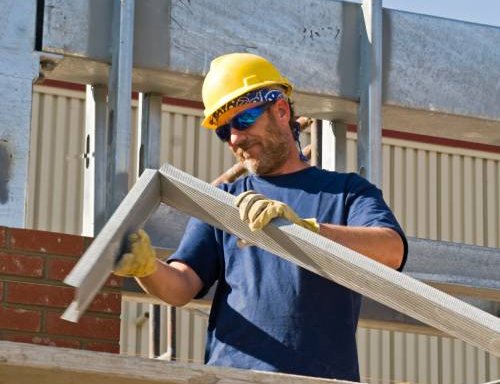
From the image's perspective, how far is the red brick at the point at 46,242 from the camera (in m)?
5.30

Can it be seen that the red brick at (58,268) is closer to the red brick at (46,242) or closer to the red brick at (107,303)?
the red brick at (46,242)

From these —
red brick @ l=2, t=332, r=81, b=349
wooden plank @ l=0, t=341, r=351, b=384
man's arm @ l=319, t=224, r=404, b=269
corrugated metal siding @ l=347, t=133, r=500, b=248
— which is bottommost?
wooden plank @ l=0, t=341, r=351, b=384

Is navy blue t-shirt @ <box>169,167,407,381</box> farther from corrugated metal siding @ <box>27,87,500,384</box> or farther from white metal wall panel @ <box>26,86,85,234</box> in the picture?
white metal wall panel @ <box>26,86,85,234</box>

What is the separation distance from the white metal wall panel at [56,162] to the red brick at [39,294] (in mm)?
8246

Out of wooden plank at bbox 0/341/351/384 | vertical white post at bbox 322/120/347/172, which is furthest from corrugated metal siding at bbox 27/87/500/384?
wooden plank at bbox 0/341/351/384

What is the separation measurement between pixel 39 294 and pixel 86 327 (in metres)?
0.20

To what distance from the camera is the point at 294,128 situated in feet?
16.6

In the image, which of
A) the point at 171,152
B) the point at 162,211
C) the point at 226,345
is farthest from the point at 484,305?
the point at 171,152

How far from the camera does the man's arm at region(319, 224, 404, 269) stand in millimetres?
4414

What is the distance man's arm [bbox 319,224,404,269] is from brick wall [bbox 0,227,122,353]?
4.04ft

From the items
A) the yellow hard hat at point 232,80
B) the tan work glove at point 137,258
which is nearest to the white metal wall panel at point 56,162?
the yellow hard hat at point 232,80

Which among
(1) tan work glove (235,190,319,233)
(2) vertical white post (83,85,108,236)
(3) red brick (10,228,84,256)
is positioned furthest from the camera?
(2) vertical white post (83,85,108,236)

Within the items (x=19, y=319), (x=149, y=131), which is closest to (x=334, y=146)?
(x=149, y=131)

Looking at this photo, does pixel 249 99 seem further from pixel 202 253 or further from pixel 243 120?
pixel 202 253
